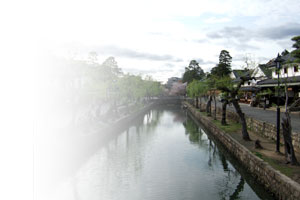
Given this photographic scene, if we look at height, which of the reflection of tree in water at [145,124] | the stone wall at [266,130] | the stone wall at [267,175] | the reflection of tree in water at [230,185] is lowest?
the reflection of tree in water at [230,185]

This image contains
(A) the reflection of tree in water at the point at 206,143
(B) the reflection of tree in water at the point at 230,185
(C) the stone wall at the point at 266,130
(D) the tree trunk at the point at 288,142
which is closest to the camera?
(D) the tree trunk at the point at 288,142

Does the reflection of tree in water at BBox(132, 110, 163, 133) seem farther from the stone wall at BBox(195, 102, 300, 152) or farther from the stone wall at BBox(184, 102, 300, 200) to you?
the stone wall at BBox(184, 102, 300, 200)

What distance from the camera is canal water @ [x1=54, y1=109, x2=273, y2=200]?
12531 mm

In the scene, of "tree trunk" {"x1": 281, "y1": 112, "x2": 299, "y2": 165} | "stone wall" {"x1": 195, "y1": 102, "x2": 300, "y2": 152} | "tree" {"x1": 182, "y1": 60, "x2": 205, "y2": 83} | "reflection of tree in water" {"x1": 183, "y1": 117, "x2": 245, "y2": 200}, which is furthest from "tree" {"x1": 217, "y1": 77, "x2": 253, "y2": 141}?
"tree" {"x1": 182, "y1": 60, "x2": 205, "y2": 83}

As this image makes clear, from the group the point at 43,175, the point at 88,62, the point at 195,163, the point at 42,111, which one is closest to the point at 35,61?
the point at 42,111

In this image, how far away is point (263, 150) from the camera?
1500cm

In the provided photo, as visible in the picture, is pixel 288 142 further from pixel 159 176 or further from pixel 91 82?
pixel 91 82

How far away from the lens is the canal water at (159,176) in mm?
12531

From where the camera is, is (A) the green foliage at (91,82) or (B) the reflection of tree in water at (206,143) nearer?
(B) the reflection of tree in water at (206,143)

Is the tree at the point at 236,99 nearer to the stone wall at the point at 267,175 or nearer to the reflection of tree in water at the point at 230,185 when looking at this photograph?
the stone wall at the point at 267,175

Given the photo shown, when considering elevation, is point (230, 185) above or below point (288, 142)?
below

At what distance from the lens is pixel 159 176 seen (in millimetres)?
15125

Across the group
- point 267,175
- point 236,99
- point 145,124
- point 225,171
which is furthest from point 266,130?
point 145,124

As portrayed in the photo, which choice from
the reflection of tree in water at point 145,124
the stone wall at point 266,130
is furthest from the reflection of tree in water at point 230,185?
the reflection of tree in water at point 145,124
